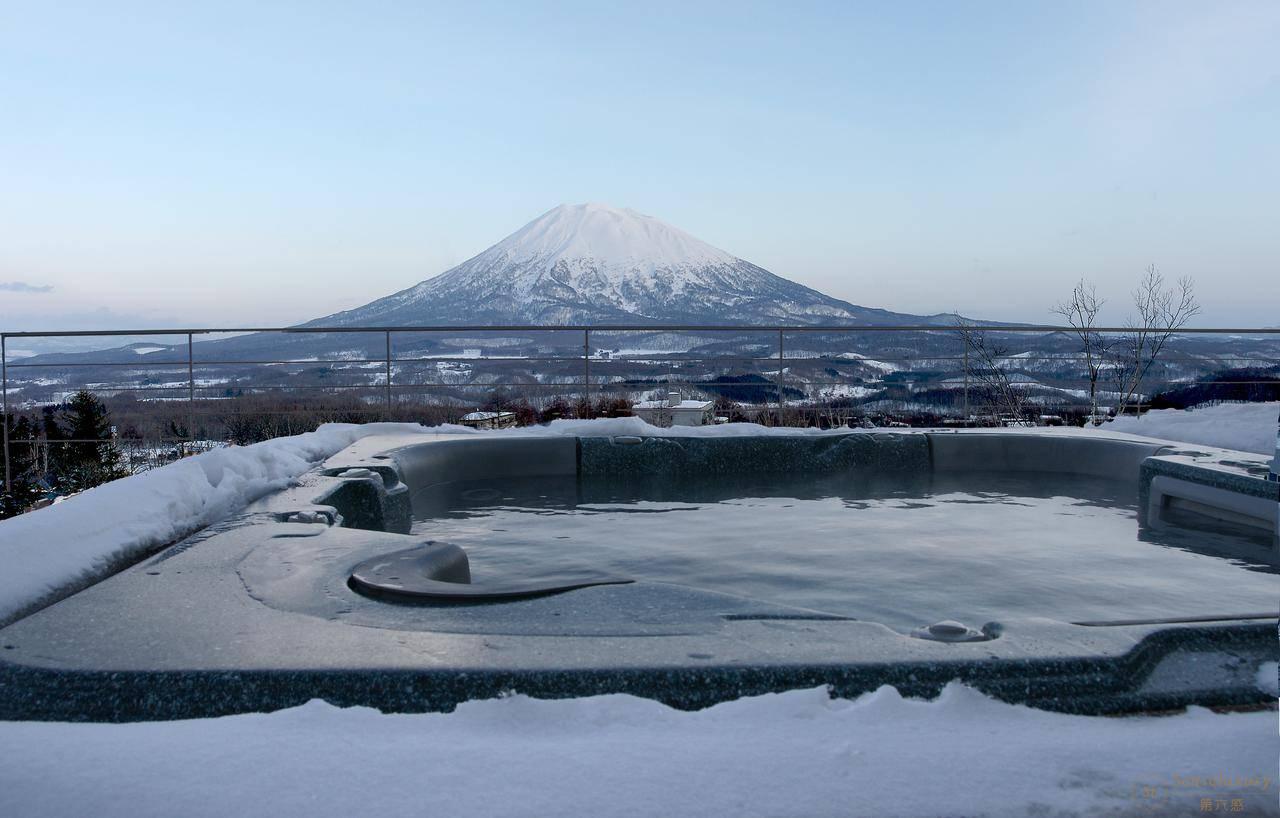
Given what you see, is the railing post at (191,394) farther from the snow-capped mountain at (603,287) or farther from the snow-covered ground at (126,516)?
the snow-capped mountain at (603,287)

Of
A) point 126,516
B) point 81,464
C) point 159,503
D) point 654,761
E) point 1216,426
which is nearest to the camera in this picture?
point 654,761

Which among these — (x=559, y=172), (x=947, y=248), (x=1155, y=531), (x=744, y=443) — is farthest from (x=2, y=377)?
(x=947, y=248)

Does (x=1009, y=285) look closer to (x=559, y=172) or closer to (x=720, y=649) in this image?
(x=559, y=172)

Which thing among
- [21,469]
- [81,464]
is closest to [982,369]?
[81,464]

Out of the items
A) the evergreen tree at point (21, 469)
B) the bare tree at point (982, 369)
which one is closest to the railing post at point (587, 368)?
the bare tree at point (982, 369)

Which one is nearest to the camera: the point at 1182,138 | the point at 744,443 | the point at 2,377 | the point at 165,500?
the point at 165,500

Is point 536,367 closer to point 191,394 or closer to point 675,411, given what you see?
point 675,411
